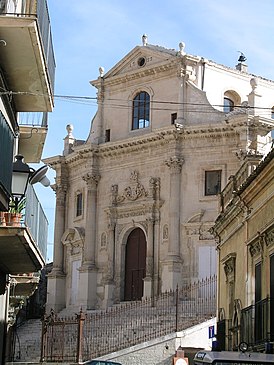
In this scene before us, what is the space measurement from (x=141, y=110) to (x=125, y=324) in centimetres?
1217

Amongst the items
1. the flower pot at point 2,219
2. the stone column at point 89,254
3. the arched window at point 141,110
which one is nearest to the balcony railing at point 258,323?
→ the flower pot at point 2,219

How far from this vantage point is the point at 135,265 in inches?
1612

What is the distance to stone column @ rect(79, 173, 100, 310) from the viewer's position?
40.8 m

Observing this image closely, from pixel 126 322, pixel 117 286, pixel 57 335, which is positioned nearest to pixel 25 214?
pixel 57 335

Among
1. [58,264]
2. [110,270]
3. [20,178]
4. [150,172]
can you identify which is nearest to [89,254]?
[110,270]

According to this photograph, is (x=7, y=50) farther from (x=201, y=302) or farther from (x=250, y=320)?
(x=201, y=302)

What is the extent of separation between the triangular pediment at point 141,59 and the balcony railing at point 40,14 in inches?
1056

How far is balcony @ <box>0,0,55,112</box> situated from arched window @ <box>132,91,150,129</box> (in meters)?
27.5

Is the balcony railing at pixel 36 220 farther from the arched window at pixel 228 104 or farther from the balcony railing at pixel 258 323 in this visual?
the arched window at pixel 228 104

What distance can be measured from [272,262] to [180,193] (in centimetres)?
2359

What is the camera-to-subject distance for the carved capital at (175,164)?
3891cm

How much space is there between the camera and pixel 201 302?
35406mm

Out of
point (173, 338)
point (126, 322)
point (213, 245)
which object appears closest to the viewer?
point (173, 338)

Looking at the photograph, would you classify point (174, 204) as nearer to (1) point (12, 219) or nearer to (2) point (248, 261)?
(2) point (248, 261)
